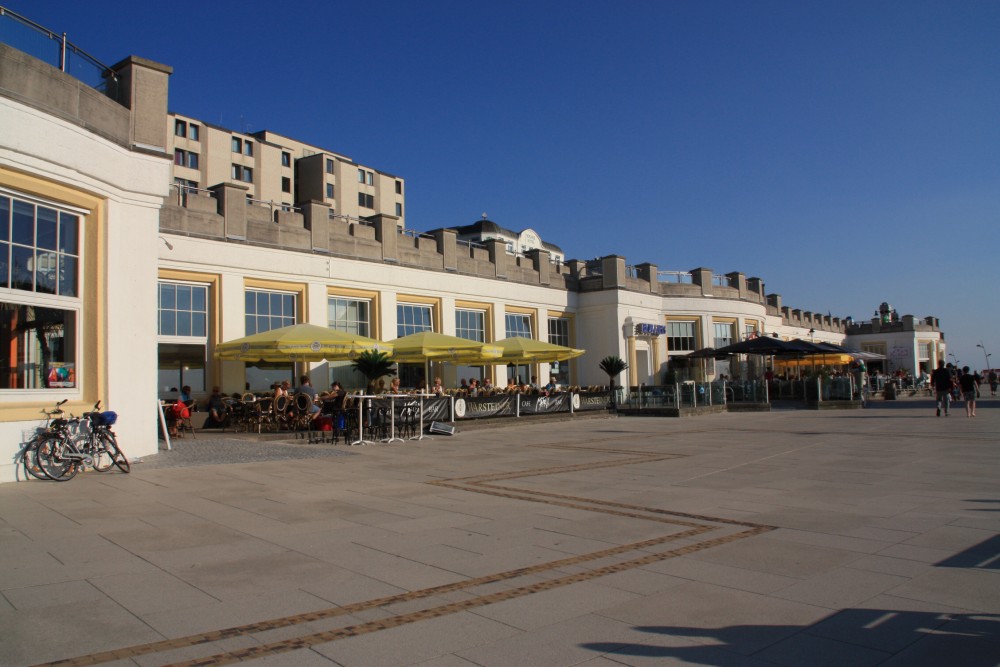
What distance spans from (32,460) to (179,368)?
32.8ft

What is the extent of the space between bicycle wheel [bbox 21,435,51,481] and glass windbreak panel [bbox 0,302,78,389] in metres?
0.96

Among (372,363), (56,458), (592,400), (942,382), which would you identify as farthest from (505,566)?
(942,382)

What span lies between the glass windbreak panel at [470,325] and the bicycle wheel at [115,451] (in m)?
17.7

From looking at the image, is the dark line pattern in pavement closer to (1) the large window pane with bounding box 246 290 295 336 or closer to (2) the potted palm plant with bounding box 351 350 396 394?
(2) the potted palm plant with bounding box 351 350 396 394

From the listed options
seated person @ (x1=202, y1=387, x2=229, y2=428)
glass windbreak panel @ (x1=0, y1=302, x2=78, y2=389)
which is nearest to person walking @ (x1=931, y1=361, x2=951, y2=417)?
seated person @ (x1=202, y1=387, x2=229, y2=428)

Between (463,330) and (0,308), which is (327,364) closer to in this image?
(463,330)

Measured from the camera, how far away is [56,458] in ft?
32.2

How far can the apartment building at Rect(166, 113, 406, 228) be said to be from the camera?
59.7 meters

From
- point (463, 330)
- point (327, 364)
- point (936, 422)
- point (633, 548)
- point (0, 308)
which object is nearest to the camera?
point (633, 548)

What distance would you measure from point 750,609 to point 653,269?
1345 inches

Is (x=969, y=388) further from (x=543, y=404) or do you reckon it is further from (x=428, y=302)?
(x=428, y=302)

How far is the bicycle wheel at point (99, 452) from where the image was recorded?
1041 cm

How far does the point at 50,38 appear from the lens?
35.6 ft

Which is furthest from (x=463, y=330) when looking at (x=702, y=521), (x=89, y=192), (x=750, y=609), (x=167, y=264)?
(x=750, y=609)
